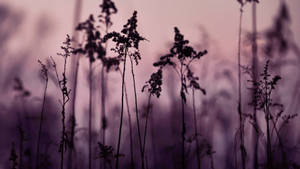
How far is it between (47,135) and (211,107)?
10.6 ft

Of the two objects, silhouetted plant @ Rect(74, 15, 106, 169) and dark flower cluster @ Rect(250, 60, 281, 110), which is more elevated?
silhouetted plant @ Rect(74, 15, 106, 169)

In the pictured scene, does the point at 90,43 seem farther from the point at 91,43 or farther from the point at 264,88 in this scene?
the point at 264,88

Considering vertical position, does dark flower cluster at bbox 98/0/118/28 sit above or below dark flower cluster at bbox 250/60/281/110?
above

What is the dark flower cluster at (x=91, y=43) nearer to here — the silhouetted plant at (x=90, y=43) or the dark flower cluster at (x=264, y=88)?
the silhouetted plant at (x=90, y=43)

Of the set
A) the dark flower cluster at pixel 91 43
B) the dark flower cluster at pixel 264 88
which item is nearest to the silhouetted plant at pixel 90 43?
the dark flower cluster at pixel 91 43

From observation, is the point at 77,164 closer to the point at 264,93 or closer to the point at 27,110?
the point at 27,110

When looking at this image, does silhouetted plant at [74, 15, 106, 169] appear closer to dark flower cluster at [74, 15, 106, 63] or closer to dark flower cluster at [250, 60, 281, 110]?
dark flower cluster at [74, 15, 106, 63]

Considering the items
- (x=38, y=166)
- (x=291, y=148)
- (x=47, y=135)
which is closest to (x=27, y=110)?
(x=47, y=135)

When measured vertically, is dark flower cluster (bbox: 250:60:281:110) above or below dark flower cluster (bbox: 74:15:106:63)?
below

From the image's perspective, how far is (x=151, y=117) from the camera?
637 centimetres

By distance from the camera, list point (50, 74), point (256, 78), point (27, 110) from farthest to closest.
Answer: point (27, 110)
point (256, 78)
point (50, 74)

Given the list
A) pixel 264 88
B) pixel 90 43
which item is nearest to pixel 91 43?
pixel 90 43

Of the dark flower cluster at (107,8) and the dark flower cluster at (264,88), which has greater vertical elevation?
the dark flower cluster at (107,8)

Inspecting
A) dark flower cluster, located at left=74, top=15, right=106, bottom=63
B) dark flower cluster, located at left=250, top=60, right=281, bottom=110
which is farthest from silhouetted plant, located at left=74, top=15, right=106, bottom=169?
dark flower cluster, located at left=250, top=60, right=281, bottom=110
